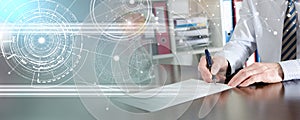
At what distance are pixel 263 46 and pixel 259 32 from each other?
50 mm

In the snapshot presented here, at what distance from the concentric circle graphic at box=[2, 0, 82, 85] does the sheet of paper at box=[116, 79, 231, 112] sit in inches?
4.4

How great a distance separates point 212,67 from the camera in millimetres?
685

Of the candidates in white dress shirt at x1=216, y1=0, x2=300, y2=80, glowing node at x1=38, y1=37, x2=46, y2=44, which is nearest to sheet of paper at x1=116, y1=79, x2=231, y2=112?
glowing node at x1=38, y1=37, x2=46, y2=44

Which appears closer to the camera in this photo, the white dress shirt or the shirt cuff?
the shirt cuff

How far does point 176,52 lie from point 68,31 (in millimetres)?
325

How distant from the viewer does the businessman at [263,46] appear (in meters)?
0.63

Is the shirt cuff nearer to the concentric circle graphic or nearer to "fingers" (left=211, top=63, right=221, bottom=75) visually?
"fingers" (left=211, top=63, right=221, bottom=75)

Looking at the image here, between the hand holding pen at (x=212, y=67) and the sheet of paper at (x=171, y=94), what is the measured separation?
1.2 inches

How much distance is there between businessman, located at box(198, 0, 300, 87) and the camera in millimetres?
631

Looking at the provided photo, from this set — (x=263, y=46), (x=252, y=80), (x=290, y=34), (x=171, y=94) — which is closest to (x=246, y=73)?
(x=252, y=80)

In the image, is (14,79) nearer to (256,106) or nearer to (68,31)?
(68,31)

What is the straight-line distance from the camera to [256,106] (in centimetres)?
43

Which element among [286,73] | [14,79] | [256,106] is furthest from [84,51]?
[286,73]

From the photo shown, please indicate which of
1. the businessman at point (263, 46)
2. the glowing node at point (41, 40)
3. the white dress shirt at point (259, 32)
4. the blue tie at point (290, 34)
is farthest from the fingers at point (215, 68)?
the glowing node at point (41, 40)
